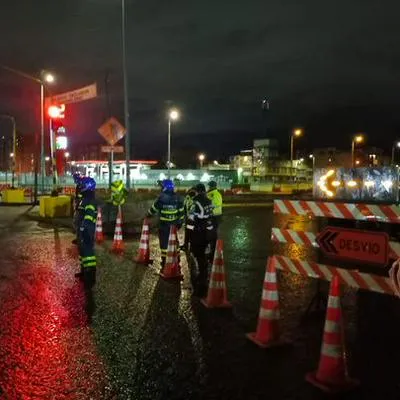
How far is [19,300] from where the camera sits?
321 inches

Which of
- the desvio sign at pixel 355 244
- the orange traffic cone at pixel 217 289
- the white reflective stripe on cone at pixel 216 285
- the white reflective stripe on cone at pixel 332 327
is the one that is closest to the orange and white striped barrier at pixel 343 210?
the desvio sign at pixel 355 244

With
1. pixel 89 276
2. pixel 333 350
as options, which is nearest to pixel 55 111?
pixel 89 276

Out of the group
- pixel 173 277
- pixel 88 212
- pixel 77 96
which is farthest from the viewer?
pixel 77 96

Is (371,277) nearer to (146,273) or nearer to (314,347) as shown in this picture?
(314,347)

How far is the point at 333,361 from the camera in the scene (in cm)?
498

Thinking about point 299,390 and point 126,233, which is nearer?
point 299,390

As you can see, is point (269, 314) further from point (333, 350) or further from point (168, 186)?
point (168, 186)

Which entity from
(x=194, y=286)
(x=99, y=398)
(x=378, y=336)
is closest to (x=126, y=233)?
(x=194, y=286)

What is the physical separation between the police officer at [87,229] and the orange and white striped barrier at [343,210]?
139 inches

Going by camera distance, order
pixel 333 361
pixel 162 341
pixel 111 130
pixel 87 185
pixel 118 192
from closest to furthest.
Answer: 1. pixel 333 361
2. pixel 162 341
3. pixel 87 185
4. pixel 118 192
5. pixel 111 130

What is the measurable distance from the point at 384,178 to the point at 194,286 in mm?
7264

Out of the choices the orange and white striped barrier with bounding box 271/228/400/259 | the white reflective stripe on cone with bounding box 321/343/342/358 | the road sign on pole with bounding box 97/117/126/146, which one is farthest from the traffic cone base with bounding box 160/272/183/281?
A: the road sign on pole with bounding box 97/117/126/146

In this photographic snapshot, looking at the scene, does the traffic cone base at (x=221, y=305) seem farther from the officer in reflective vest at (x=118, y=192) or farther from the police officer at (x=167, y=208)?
the officer in reflective vest at (x=118, y=192)

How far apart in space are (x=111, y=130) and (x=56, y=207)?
658 cm
